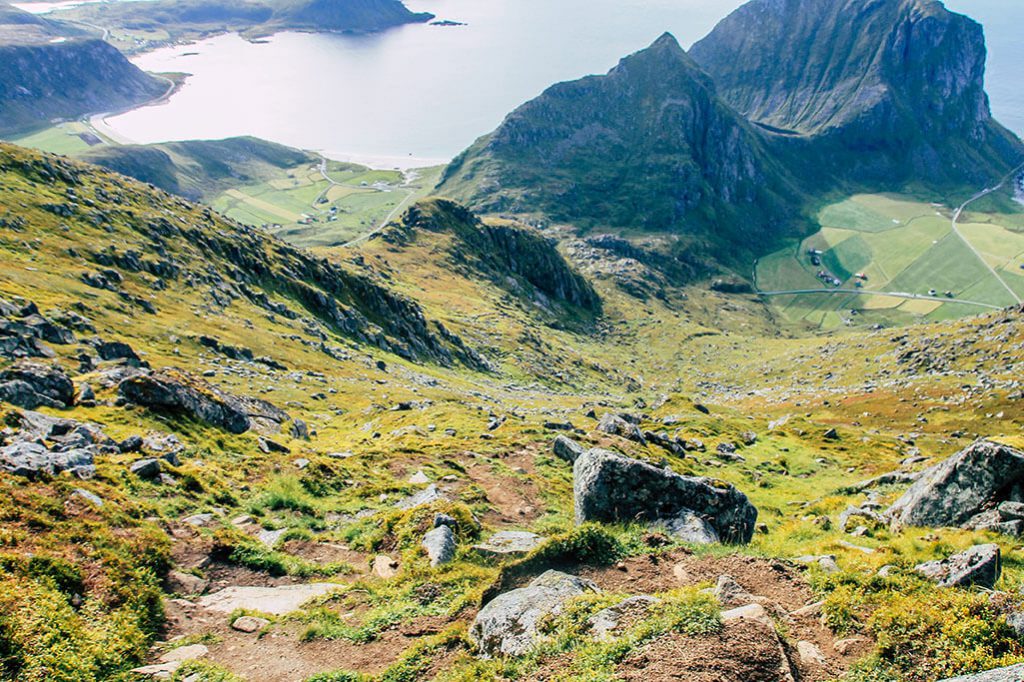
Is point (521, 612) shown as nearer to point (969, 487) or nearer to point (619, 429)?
point (969, 487)

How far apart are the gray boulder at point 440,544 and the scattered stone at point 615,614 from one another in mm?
6894

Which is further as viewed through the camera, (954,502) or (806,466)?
(806,466)

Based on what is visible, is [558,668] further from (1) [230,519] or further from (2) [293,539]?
(1) [230,519]

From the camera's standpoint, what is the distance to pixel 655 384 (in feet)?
461

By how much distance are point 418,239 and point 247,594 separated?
15081 cm

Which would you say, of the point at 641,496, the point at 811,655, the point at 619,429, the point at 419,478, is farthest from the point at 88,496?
the point at 619,429

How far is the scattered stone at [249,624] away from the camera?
14.1 metres

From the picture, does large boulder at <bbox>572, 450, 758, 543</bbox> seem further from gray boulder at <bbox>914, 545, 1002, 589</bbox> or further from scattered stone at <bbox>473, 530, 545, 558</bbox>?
gray boulder at <bbox>914, 545, 1002, 589</bbox>

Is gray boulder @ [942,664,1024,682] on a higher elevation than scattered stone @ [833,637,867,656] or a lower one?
higher

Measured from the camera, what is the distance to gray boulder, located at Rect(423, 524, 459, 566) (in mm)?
17650

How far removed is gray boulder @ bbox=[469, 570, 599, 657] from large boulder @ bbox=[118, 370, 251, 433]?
21927 mm

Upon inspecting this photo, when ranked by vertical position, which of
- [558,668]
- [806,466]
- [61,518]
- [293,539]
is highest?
[558,668]

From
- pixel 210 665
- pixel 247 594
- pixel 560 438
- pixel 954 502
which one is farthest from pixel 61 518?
pixel 954 502

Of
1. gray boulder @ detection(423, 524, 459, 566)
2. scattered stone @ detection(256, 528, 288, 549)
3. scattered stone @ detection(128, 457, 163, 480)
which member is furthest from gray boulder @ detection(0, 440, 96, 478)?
gray boulder @ detection(423, 524, 459, 566)
